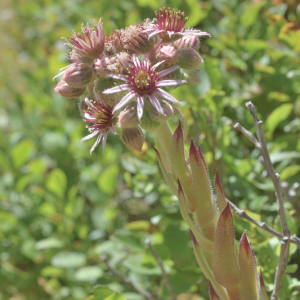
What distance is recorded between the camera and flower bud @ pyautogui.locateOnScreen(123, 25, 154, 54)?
758mm

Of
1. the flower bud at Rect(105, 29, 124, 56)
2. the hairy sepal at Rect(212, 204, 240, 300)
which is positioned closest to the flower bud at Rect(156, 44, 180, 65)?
the flower bud at Rect(105, 29, 124, 56)

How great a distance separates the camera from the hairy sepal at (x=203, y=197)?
702mm

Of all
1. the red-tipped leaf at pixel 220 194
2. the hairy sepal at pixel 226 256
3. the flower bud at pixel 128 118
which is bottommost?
the hairy sepal at pixel 226 256

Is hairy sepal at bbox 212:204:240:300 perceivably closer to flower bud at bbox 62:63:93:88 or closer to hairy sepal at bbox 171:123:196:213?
hairy sepal at bbox 171:123:196:213

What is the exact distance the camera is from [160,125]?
75cm

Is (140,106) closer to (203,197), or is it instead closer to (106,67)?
(106,67)

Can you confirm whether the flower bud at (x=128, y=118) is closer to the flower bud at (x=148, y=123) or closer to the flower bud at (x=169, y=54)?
the flower bud at (x=148, y=123)

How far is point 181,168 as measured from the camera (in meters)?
0.72

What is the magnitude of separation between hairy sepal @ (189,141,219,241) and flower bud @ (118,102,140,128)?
0.42 ft

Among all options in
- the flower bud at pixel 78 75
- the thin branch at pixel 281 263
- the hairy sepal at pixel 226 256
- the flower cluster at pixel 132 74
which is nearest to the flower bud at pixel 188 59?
the flower cluster at pixel 132 74

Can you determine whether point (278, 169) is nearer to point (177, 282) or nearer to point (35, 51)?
point (177, 282)

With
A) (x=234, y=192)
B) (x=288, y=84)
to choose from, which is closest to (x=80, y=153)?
(x=234, y=192)

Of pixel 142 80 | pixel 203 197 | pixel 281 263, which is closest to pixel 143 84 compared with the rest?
pixel 142 80

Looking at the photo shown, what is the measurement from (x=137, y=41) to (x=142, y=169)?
552 mm
